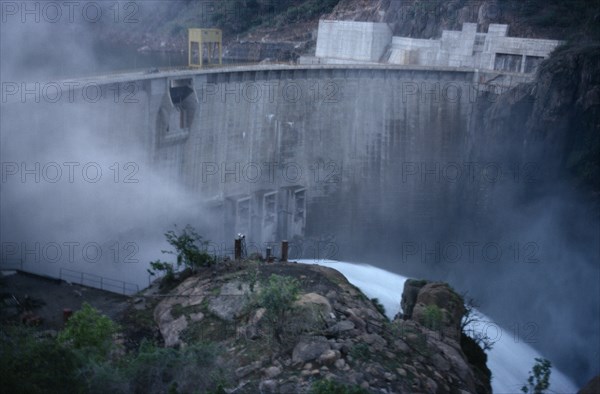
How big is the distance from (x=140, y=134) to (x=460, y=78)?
1425 centimetres

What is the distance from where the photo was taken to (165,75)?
67.7ft

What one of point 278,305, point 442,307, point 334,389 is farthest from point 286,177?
point 334,389

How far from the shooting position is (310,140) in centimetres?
2658

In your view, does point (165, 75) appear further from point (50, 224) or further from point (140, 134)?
point (50, 224)

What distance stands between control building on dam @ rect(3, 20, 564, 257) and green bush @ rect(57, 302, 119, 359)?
9.11m

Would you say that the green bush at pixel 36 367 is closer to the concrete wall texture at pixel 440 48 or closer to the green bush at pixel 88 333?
the green bush at pixel 88 333

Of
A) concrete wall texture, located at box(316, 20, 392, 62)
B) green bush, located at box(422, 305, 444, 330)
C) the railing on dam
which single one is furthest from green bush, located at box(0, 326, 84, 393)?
concrete wall texture, located at box(316, 20, 392, 62)

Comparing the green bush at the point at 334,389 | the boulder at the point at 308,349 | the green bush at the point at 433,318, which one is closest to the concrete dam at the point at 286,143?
the boulder at the point at 308,349

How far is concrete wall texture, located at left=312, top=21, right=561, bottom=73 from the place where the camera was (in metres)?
29.7

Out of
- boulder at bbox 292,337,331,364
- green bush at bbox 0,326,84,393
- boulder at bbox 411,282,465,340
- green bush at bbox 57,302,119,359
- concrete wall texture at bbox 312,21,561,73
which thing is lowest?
boulder at bbox 411,282,465,340

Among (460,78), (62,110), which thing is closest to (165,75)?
(62,110)

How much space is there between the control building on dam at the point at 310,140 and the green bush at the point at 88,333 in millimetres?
9113

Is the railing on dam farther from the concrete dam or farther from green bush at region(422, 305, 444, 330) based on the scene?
green bush at region(422, 305, 444, 330)

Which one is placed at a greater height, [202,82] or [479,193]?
[202,82]
